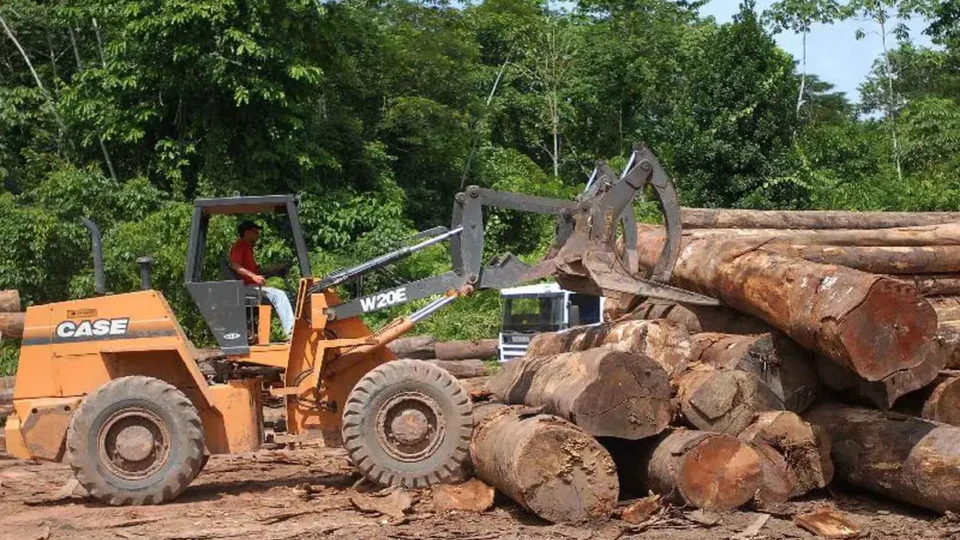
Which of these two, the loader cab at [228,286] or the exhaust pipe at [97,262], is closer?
the exhaust pipe at [97,262]

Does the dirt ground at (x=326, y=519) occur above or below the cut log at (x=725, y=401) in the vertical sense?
below

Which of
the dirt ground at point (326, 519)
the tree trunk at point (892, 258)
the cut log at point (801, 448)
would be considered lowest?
the dirt ground at point (326, 519)

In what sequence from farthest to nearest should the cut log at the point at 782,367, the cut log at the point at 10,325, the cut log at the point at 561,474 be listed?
the cut log at the point at 10,325 < the cut log at the point at 782,367 < the cut log at the point at 561,474

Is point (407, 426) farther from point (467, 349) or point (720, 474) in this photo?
point (467, 349)

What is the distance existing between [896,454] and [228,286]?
220 inches

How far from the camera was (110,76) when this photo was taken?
1019 inches

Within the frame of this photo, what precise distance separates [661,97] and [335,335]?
1051 inches

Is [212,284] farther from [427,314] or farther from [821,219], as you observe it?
[821,219]

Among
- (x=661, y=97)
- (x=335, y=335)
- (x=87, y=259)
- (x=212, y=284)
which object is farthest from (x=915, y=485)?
(x=661, y=97)

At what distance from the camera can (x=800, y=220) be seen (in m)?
14.3

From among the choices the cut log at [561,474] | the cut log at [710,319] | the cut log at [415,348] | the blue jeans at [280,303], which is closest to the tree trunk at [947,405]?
the cut log at [710,319]

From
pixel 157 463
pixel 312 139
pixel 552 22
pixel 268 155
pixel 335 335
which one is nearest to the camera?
pixel 157 463

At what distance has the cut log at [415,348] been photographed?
20.9 metres

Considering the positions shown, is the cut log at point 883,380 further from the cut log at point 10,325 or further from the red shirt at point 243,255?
the cut log at point 10,325
